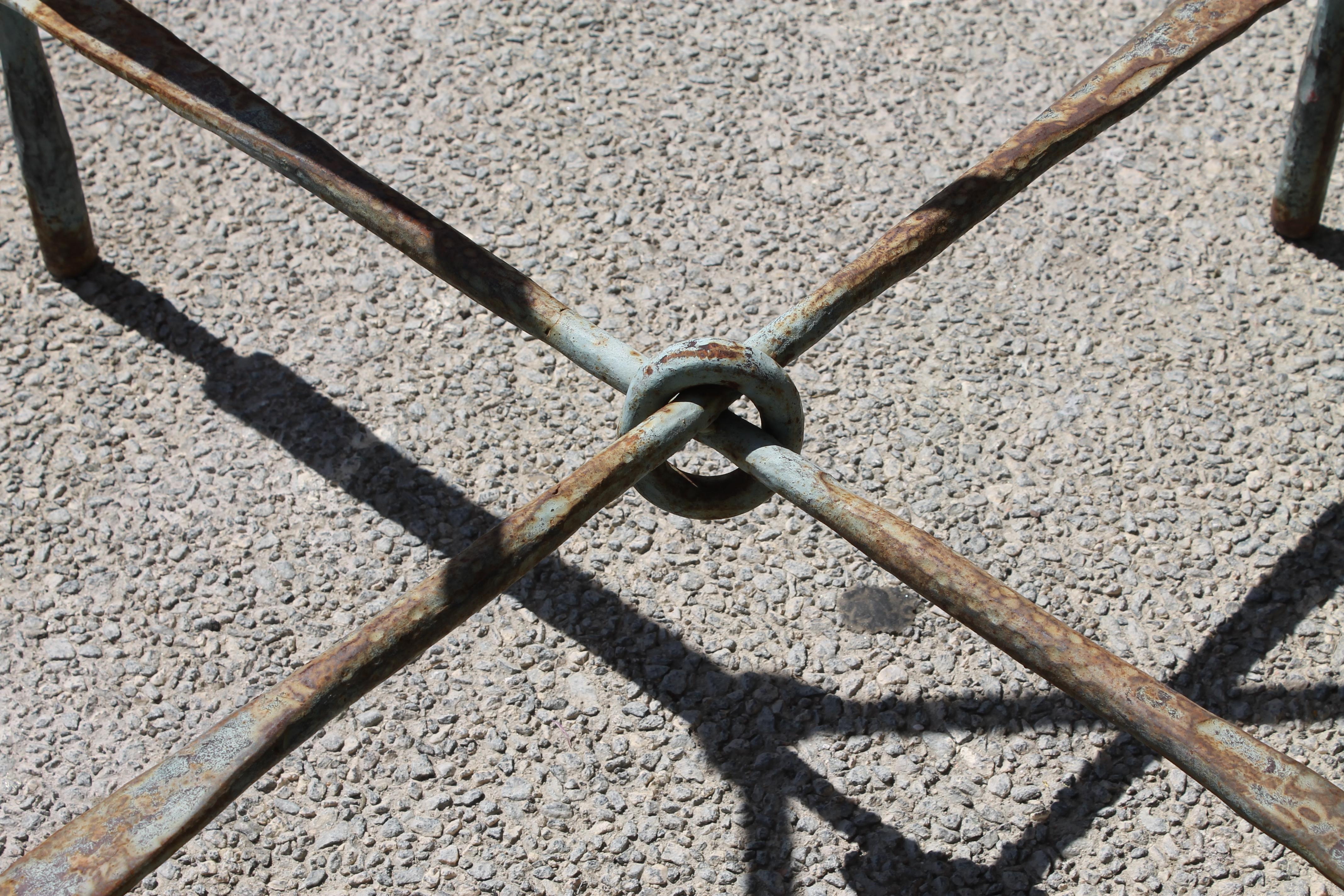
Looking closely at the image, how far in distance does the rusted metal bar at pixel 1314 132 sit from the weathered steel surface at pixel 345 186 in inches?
70.7

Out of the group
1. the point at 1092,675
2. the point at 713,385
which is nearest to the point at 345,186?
the point at 713,385

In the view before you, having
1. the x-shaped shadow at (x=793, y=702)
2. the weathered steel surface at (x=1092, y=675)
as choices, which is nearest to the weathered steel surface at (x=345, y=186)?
the weathered steel surface at (x=1092, y=675)

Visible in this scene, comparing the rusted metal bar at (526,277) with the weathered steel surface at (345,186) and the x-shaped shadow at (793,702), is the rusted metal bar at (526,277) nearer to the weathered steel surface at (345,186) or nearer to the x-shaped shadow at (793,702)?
the weathered steel surface at (345,186)

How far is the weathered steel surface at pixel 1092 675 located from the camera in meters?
1.27

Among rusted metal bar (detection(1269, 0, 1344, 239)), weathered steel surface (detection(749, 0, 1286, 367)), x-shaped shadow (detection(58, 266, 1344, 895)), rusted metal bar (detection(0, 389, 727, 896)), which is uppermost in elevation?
rusted metal bar (detection(1269, 0, 1344, 239))

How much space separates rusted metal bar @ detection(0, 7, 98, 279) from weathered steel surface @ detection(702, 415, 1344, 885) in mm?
1762

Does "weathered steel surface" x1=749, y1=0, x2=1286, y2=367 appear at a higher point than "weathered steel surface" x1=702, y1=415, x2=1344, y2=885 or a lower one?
higher

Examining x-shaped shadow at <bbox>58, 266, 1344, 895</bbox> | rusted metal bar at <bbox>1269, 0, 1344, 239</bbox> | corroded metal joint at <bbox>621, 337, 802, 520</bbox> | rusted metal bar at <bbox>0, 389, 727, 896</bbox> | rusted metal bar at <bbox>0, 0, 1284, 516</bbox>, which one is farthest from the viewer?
rusted metal bar at <bbox>1269, 0, 1344, 239</bbox>

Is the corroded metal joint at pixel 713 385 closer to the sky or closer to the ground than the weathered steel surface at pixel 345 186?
closer to the ground

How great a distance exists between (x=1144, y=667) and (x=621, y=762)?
98 centimetres

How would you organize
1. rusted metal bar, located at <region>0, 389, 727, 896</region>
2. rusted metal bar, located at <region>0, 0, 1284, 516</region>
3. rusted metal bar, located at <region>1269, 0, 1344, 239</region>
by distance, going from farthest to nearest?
1. rusted metal bar, located at <region>1269, 0, 1344, 239</region>
2. rusted metal bar, located at <region>0, 0, 1284, 516</region>
3. rusted metal bar, located at <region>0, 389, 727, 896</region>

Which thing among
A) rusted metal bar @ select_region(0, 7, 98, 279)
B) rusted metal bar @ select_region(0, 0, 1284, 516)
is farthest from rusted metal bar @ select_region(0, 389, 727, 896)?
rusted metal bar @ select_region(0, 7, 98, 279)

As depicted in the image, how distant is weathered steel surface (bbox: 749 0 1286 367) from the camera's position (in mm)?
1865

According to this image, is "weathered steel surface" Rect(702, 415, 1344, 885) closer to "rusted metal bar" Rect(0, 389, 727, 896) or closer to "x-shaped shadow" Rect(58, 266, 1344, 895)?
"rusted metal bar" Rect(0, 389, 727, 896)
